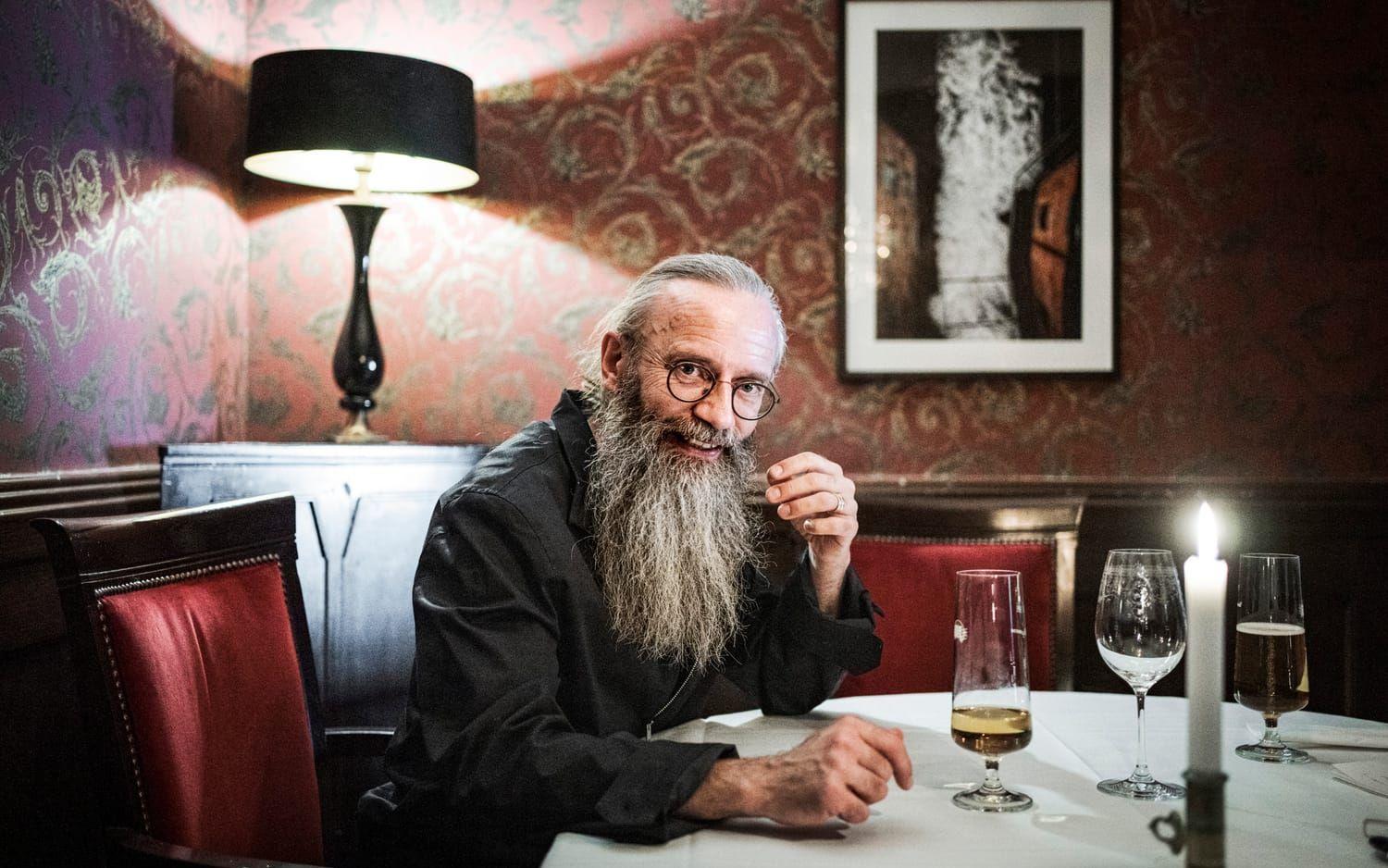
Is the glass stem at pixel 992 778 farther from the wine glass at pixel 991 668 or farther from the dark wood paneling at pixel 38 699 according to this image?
the dark wood paneling at pixel 38 699

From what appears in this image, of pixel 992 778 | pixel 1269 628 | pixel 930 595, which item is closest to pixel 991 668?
pixel 992 778

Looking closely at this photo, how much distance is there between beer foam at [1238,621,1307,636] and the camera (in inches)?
54.0

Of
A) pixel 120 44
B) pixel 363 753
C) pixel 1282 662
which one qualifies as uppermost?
pixel 120 44

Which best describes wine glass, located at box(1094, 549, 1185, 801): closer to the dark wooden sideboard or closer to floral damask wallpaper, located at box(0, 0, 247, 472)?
the dark wooden sideboard

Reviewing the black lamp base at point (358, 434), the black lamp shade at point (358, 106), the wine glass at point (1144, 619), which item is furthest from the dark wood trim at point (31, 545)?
the wine glass at point (1144, 619)

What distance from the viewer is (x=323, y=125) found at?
2.60 metres

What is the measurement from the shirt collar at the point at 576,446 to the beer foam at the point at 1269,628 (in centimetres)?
94

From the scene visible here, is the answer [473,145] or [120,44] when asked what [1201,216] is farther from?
[120,44]

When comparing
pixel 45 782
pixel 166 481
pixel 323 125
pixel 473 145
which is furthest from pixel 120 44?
pixel 45 782

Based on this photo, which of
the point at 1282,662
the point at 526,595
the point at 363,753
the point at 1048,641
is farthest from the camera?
the point at 1048,641

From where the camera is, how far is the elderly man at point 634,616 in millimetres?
1151

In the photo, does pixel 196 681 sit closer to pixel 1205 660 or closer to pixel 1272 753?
pixel 1205 660

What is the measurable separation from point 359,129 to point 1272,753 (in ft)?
7.45

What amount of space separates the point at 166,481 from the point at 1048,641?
2042 millimetres
